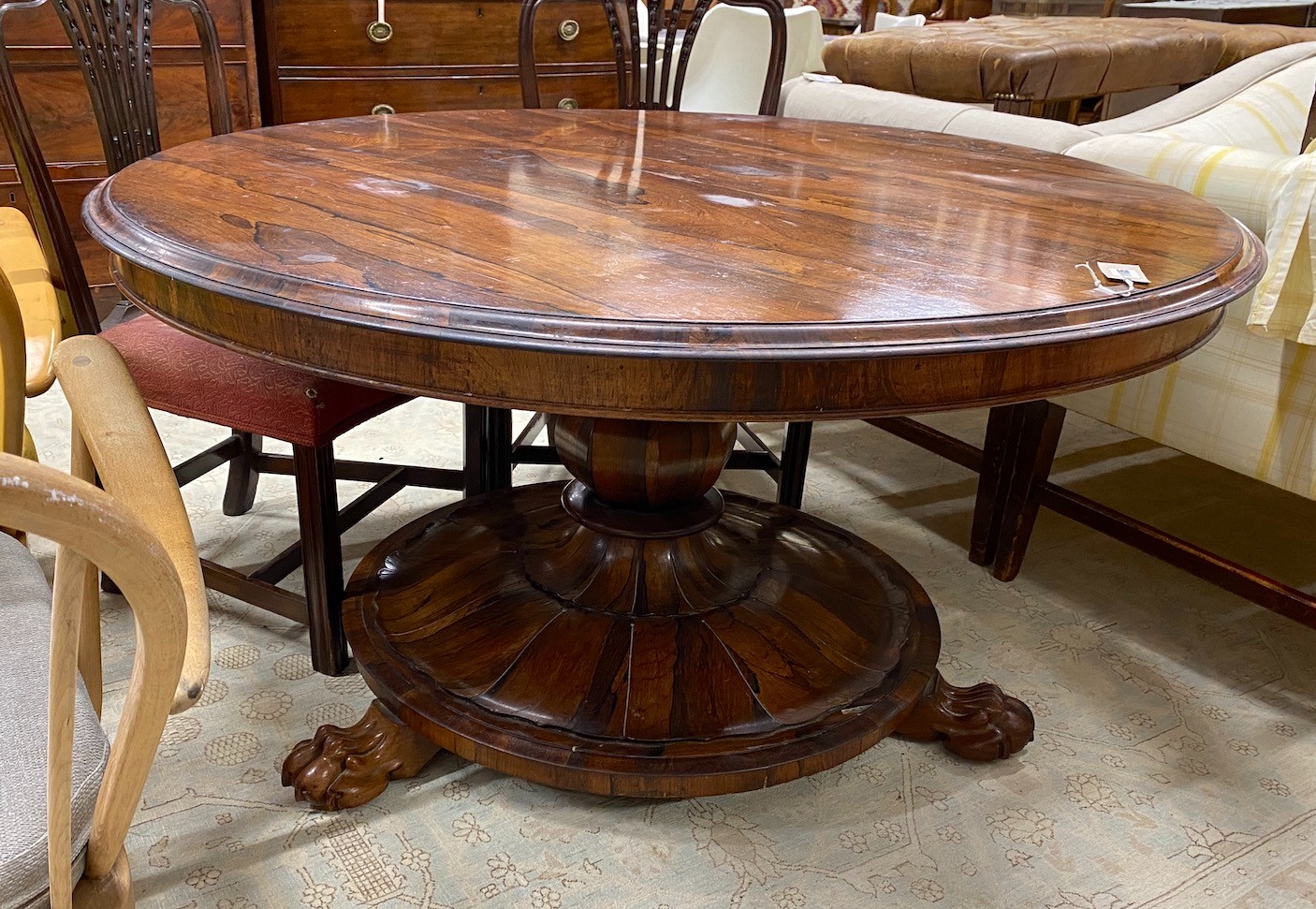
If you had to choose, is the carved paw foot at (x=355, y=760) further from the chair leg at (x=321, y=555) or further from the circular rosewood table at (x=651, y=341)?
the chair leg at (x=321, y=555)

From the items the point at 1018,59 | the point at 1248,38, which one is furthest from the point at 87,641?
the point at 1248,38

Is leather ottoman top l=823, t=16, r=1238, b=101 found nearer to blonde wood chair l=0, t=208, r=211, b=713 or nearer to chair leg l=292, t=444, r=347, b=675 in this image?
chair leg l=292, t=444, r=347, b=675

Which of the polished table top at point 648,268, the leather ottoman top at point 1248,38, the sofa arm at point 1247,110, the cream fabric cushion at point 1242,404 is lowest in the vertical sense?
the cream fabric cushion at point 1242,404

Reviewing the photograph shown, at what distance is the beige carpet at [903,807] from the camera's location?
1254mm

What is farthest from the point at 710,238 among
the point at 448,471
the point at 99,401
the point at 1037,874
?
the point at 448,471

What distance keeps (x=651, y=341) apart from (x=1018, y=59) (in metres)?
1.98

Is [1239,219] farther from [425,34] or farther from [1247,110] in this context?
[425,34]

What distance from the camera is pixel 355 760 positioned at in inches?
52.5

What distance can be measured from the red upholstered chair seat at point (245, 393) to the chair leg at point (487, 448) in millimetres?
377

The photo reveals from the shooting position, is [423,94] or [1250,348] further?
[423,94]

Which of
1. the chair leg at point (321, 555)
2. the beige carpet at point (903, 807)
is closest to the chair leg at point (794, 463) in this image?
the beige carpet at point (903, 807)

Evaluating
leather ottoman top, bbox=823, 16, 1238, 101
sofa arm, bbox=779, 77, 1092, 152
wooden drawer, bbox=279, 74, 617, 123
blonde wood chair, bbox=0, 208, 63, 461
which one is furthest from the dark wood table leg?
wooden drawer, bbox=279, 74, 617, 123

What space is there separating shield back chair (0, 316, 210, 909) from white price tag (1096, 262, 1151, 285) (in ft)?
2.51

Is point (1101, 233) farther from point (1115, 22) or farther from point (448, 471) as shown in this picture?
point (1115, 22)
